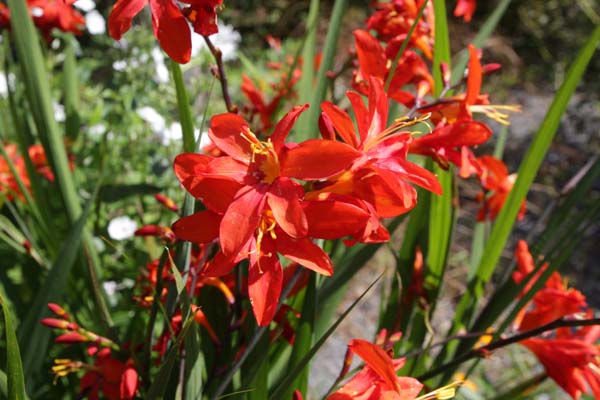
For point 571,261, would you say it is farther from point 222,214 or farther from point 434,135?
point 222,214

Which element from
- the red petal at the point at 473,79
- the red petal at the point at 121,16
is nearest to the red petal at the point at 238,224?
the red petal at the point at 121,16

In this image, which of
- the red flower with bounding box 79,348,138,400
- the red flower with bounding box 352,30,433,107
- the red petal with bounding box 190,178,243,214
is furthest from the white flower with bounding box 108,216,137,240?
the red petal with bounding box 190,178,243,214

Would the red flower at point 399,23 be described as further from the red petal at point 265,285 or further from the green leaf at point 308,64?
the red petal at point 265,285

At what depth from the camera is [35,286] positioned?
118 cm

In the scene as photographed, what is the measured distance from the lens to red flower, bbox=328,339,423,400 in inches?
26.6

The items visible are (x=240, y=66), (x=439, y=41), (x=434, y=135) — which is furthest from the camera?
(x=240, y=66)

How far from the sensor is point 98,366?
843 mm

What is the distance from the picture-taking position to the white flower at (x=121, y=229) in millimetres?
1313

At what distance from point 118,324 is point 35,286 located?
15cm

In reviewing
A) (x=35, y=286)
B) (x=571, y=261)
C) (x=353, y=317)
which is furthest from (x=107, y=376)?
(x=571, y=261)

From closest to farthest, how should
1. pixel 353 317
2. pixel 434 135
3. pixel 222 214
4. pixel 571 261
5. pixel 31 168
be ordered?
pixel 222 214 < pixel 434 135 < pixel 31 168 < pixel 353 317 < pixel 571 261

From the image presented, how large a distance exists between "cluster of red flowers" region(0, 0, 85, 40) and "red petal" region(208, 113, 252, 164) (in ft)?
2.33

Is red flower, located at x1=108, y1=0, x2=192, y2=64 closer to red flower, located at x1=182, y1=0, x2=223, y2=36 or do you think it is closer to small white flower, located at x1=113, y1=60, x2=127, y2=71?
red flower, located at x1=182, y1=0, x2=223, y2=36

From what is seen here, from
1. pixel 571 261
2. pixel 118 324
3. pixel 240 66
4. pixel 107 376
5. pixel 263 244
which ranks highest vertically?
pixel 263 244
